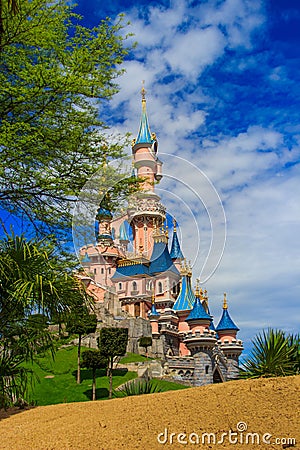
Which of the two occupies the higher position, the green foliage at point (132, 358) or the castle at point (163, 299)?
the castle at point (163, 299)

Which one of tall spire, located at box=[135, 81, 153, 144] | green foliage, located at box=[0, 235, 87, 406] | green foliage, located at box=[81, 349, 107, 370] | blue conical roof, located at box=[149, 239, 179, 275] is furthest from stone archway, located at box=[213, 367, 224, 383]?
green foliage, located at box=[0, 235, 87, 406]

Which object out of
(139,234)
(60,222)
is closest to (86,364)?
(60,222)

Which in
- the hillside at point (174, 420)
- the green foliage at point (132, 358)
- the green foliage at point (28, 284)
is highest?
the green foliage at point (28, 284)

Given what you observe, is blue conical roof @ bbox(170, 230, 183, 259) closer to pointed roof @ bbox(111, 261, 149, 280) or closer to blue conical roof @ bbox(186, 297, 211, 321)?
pointed roof @ bbox(111, 261, 149, 280)

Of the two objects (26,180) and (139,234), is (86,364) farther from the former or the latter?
(139,234)

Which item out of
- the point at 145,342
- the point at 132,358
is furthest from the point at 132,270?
the point at 132,358

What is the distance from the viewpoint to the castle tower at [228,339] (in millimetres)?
37219

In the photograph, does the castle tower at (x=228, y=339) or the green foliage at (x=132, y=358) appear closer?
the green foliage at (x=132, y=358)

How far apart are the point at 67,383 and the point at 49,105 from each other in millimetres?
15838

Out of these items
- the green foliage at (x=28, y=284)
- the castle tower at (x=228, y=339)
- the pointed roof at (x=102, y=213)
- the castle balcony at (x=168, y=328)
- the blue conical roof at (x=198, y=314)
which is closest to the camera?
the green foliage at (x=28, y=284)

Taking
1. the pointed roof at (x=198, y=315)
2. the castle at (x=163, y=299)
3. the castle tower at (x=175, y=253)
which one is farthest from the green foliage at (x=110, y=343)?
the castle tower at (x=175, y=253)

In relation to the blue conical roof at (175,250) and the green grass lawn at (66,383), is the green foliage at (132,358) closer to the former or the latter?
the green grass lawn at (66,383)

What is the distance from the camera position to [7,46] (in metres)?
12.8

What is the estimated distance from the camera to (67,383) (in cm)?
2409
